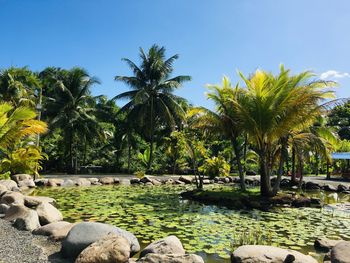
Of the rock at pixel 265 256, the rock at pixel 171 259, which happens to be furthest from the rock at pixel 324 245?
the rock at pixel 171 259

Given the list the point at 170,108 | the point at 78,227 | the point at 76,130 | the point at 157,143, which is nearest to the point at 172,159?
the point at 157,143

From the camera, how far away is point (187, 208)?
12.8 meters

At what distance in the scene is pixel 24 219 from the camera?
27.1 ft

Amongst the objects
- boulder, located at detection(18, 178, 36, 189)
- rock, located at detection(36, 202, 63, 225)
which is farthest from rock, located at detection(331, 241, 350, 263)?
boulder, located at detection(18, 178, 36, 189)

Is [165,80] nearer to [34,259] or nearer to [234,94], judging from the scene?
[234,94]

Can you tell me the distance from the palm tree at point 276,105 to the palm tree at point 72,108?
19.1 meters

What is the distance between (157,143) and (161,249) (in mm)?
28737

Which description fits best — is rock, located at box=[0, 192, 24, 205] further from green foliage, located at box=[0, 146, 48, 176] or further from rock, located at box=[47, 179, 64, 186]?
green foliage, located at box=[0, 146, 48, 176]

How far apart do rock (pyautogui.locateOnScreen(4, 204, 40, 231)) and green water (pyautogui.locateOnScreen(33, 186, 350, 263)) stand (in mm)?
1559

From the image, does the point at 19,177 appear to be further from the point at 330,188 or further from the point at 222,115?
the point at 330,188

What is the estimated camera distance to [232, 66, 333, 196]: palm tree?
13.8 m

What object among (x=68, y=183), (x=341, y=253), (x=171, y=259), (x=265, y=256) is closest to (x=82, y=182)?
(x=68, y=183)

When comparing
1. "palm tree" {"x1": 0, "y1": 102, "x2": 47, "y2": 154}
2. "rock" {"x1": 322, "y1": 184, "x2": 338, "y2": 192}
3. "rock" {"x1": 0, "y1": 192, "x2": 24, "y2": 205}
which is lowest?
"rock" {"x1": 0, "y1": 192, "x2": 24, "y2": 205}

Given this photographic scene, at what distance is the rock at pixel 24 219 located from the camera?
8188 millimetres
